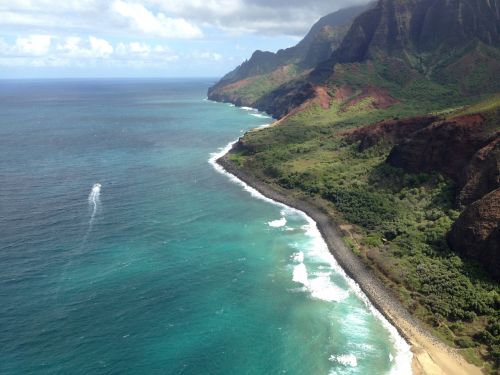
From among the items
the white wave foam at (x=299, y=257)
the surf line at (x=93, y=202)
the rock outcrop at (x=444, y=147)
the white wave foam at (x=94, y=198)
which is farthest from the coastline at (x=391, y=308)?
the white wave foam at (x=94, y=198)

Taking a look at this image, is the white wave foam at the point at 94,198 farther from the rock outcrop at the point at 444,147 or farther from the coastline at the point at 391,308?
the rock outcrop at the point at 444,147

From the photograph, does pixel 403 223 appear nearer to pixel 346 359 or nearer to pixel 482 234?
pixel 482 234

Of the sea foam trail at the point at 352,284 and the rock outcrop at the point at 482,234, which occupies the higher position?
the rock outcrop at the point at 482,234

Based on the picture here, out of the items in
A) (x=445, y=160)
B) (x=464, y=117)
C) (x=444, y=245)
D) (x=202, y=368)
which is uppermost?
(x=464, y=117)

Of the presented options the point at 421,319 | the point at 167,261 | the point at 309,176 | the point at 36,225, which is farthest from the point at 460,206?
the point at 36,225

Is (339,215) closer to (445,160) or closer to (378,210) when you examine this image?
(378,210)

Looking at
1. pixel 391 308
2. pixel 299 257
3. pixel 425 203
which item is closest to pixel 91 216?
pixel 299 257
